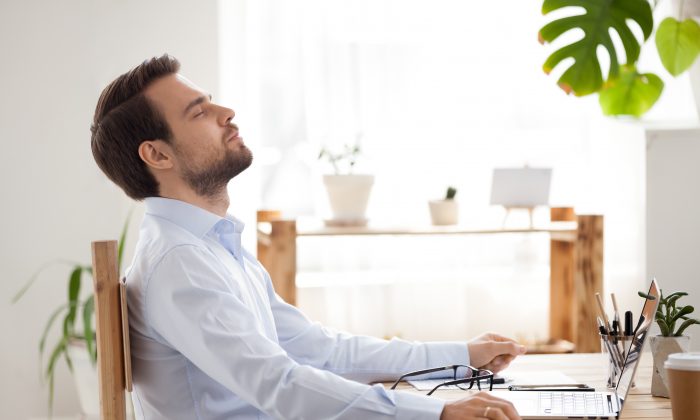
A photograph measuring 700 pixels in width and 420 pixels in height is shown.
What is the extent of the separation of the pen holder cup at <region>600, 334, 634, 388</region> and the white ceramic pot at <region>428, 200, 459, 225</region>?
1.73m

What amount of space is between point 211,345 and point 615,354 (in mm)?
757

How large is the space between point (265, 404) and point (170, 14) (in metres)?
2.43

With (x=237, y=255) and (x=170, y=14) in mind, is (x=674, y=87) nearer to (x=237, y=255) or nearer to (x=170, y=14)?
(x=170, y=14)

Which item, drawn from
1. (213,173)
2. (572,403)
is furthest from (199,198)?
(572,403)

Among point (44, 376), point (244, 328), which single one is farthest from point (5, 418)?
point (244, 328)

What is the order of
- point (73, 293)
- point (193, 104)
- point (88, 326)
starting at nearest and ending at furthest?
point (193, 104) < point (88, 326) < point (73, 293)

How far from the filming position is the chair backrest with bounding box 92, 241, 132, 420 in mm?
1364

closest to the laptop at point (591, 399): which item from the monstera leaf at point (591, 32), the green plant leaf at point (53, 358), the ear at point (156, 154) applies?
the ear at point (156, 154)

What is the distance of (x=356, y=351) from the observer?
1.81m

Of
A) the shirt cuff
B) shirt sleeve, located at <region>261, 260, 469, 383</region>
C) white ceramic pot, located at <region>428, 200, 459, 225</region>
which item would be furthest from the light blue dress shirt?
white ceramic pot, located at <region>428, 200, 459, 225</region>

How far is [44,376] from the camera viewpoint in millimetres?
3488

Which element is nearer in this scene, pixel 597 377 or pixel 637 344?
pixel 637 344

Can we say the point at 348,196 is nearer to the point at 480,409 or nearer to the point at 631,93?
the point at 631,93

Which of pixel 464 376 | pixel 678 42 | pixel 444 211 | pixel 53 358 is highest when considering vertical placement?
pixel 678 42
